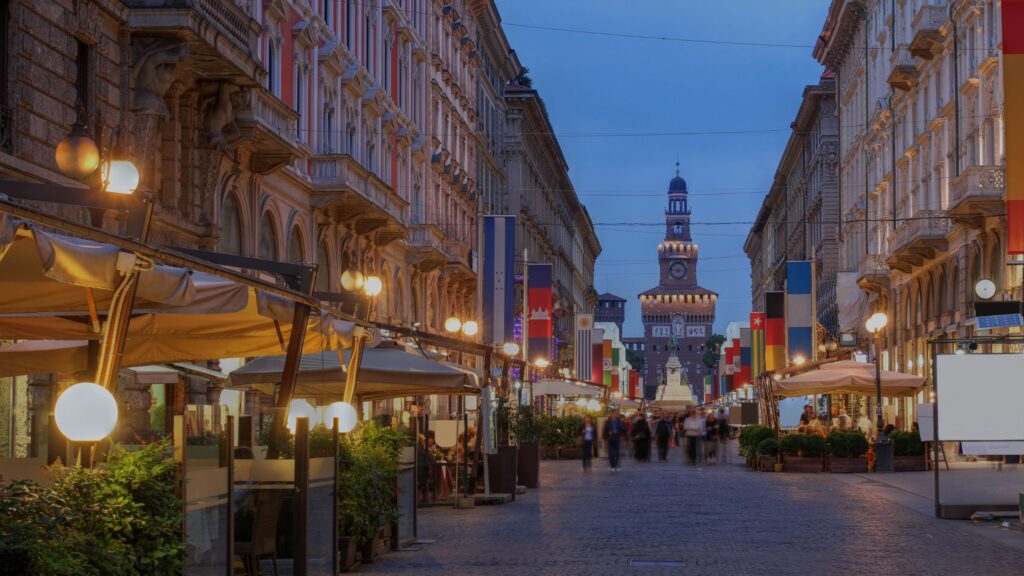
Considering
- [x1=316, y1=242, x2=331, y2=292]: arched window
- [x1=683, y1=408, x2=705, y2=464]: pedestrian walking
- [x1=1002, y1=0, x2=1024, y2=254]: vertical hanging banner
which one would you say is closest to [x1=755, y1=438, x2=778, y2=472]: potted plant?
[x1=683, y1=408, x2=705, y2=464]: pedestrian walking

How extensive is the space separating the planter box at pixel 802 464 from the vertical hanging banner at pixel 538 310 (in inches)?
712

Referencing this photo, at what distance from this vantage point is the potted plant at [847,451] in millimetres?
38656

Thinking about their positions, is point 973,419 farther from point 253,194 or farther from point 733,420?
point 733,420

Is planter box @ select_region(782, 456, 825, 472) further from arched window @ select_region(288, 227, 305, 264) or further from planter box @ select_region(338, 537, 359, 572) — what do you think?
planter box @ select_region(338, 537, 359, 572)

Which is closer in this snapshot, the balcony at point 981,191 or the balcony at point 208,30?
the balcony at point 208,30

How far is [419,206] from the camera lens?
56.7 meters

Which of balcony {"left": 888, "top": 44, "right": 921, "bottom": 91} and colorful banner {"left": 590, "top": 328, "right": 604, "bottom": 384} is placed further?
colorful banner {"left": 590, "top": 328, "right": 604, "bottom": 384}

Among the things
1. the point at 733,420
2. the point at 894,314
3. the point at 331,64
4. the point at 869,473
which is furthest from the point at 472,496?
the point at 733,420

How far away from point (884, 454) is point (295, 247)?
601 inches

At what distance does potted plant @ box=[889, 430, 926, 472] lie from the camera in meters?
38.9

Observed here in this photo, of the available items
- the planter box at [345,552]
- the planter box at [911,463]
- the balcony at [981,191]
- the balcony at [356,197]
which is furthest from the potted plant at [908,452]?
the planter box at [345,552]

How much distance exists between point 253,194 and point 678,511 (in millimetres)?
13228

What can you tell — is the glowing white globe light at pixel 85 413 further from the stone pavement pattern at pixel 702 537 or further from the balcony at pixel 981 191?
the balcony at pixel 981 191

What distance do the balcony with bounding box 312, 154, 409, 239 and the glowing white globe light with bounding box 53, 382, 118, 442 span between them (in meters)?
29.2
